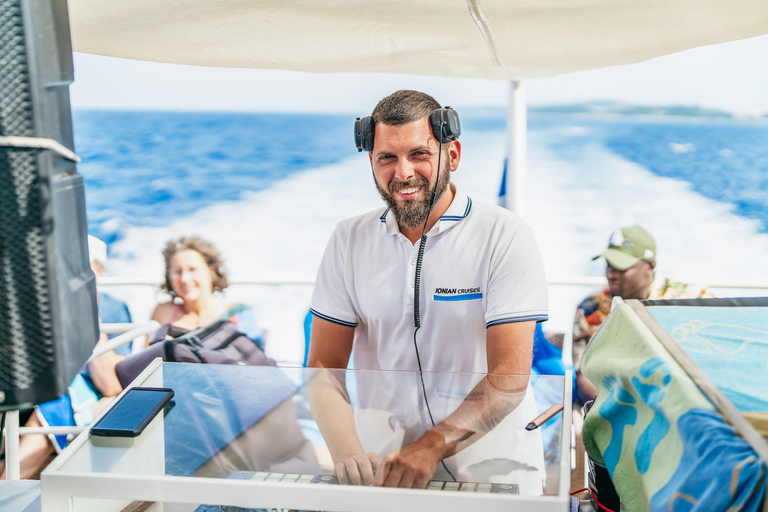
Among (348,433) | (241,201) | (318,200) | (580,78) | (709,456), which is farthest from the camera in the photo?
(580,78)

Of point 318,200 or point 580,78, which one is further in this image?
point 580,78

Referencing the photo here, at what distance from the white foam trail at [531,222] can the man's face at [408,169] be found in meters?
12.5

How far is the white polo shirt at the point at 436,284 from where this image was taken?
163 centimetres

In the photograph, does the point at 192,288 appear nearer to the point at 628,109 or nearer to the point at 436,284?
the point at 436,284

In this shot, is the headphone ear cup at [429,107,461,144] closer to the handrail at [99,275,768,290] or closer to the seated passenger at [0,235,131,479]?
the seated passenger at [0,235,131,479]

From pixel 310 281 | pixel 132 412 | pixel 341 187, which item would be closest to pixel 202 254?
pixel 310 281

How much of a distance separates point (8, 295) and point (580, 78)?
3558cm

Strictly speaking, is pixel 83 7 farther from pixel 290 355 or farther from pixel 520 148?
pixel 290 355

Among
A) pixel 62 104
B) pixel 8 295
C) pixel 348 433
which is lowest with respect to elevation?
pixel 348 433

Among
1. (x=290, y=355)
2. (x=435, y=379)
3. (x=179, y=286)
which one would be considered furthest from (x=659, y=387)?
(x=290, y=355)

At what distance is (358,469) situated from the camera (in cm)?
96

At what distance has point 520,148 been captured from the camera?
3221 millimetres

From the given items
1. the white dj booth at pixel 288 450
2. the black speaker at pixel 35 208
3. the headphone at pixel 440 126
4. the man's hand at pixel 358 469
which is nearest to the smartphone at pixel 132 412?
the white dj booth at pixel 288 450

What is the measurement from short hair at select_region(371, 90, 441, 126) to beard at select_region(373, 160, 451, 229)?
0.16 m
